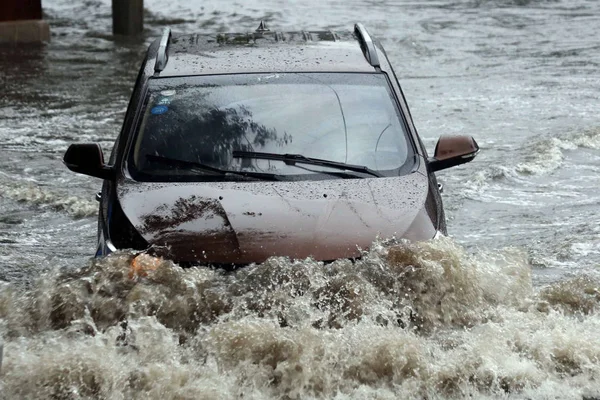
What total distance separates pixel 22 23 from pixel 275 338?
16323mm

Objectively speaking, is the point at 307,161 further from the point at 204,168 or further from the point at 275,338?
the point at 275,338

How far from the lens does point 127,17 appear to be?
2283 centimetres

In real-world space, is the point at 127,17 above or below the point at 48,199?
below

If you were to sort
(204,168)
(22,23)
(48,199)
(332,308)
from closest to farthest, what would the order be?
(332,308), (204,168), (48,199), (22,23)

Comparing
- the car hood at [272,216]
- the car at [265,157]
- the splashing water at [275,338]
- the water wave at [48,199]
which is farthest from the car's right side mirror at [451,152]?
the water wave at [48,199]

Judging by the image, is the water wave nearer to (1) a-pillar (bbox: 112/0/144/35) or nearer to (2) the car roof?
(2) the car roof

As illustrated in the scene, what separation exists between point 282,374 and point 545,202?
18.5 feet

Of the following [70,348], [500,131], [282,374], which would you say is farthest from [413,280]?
[500,131]

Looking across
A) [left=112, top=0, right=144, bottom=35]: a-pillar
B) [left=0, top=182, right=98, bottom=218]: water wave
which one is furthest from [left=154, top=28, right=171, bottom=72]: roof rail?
[left=112, top=0, right=144, bottom=35]: a-pillar

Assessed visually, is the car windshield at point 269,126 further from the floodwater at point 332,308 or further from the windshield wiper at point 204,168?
the floodwater at point 332,308

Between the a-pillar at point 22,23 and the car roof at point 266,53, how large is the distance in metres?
13.2

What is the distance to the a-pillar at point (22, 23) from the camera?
2036cm

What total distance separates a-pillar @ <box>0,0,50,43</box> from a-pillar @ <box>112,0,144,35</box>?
75.5 inches

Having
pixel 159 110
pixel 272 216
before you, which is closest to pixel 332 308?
pixel 272 216
